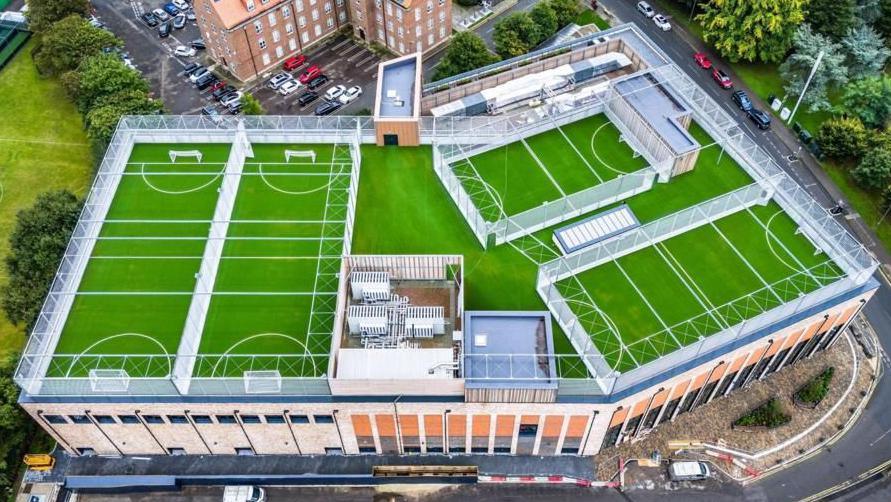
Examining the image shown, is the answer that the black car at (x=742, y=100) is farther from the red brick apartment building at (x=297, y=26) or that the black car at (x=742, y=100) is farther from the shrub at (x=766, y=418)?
the shrub at (x=766, y=418)

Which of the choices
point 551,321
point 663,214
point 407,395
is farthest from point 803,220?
point 407,395

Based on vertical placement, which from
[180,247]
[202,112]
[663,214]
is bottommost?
[202,112]

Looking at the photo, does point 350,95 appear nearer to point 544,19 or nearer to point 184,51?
point 184,51

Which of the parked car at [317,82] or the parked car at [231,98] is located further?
the parked car at [317,82]

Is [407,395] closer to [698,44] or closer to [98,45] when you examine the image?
[98,45]

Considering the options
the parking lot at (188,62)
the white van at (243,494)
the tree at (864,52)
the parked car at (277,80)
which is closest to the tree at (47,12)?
the parking lot at (188,62)

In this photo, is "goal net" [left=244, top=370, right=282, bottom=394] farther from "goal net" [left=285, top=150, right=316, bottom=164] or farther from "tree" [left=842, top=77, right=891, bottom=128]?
"tree" [left=842, top=77, right=891, bottom=128]
